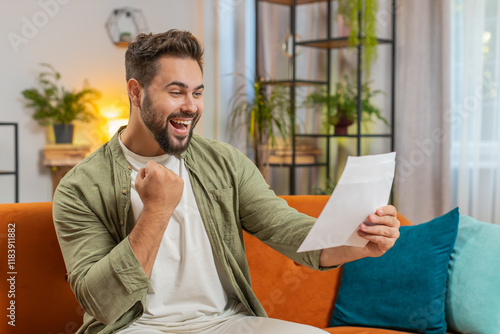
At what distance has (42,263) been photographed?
1667mm

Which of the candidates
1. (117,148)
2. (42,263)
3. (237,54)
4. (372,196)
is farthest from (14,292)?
(237,54)

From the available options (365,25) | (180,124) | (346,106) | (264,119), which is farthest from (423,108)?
(180,124)

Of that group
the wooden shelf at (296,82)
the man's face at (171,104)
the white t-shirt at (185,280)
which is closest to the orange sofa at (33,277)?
the white t-shirt at (185,280)

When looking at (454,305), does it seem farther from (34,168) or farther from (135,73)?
(34,168)

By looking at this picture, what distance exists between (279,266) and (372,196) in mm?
777

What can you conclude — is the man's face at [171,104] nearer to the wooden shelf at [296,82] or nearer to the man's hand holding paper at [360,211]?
the man's hand holding paper at [360,211]

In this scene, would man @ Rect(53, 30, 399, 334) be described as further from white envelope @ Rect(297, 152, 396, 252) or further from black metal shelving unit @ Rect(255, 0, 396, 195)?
black metal shelving unit @ Rect(255, 0, 396, 195)

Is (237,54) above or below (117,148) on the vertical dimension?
above

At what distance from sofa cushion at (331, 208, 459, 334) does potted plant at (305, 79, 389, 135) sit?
228 centimetres

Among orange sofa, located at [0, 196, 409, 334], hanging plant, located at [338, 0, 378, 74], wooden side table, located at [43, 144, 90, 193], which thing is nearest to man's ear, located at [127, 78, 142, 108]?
orange sofa, located at [0, 196, 409, 334]

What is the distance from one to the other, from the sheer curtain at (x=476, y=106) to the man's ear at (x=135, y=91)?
2.74 meters

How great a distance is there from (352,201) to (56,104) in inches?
146

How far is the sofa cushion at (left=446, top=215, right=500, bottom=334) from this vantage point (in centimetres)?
177

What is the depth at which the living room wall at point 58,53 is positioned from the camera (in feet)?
14.1
